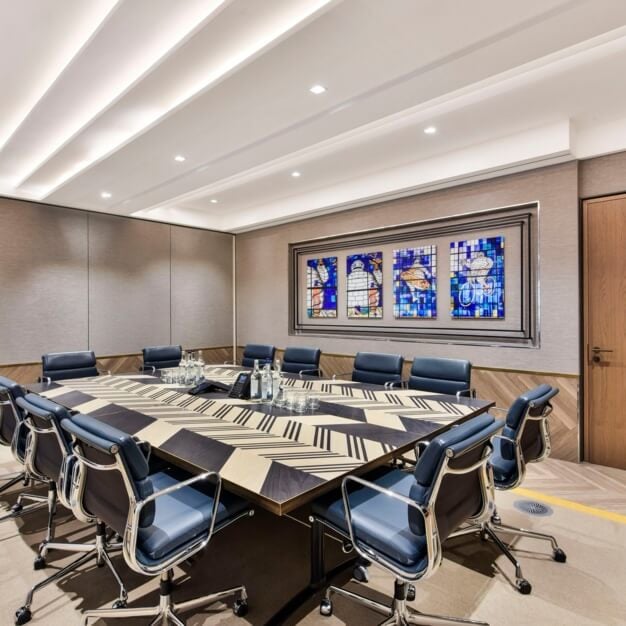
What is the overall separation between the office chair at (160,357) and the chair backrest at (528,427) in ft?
12.7

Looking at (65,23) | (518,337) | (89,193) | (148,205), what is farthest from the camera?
(148,205)

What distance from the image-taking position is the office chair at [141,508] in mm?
1554

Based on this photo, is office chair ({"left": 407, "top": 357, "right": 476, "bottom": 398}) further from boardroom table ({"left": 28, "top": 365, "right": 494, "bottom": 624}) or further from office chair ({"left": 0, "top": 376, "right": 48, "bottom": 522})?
office chair ({"left": 0, "top": 376, "right": 48, "bottom": 522})

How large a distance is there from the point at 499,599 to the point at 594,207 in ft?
11.4

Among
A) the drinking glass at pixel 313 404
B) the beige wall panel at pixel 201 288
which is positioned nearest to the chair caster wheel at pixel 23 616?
the drinking glass at pixel 313 404

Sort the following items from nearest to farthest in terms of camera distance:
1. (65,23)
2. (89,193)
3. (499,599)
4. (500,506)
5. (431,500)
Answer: (431,500) → (499,599) → (65,23) → (500,506) → (89,193)

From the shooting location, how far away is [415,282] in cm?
499

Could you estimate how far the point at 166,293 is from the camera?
6336 millimetres

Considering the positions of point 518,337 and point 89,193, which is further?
point 89,193

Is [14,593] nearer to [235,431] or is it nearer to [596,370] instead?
[235,431]

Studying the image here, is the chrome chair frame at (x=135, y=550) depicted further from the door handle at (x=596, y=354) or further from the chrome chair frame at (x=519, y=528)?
→ the door handle at (x=596, y=354)

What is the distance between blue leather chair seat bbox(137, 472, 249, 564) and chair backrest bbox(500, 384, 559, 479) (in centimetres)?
144

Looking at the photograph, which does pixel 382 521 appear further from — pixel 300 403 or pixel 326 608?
pixel 300 403

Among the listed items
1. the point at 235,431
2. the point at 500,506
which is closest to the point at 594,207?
the point at 500,506
